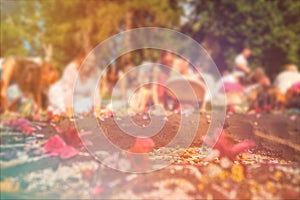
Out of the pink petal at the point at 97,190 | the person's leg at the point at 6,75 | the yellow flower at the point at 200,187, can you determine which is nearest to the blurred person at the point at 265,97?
the person's leg at the point at 6,75

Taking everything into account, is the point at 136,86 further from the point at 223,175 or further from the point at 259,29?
the point at 223,175

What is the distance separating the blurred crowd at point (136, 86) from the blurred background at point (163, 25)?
38 cm

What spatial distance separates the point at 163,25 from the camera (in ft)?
21.4

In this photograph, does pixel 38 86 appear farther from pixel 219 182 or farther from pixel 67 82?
pixel 219 182

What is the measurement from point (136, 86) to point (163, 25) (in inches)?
58.1

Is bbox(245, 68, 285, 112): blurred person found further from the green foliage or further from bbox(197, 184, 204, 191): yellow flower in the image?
bbox(197, 184, 204, 191): yellow flower

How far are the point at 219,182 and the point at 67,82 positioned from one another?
361 cm

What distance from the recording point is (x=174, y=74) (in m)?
4.80

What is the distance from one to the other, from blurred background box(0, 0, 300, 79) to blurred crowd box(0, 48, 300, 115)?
38 cm

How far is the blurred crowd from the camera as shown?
15.3ft

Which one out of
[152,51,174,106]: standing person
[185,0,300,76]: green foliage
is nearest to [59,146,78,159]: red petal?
[152,51,174,106]: standing person

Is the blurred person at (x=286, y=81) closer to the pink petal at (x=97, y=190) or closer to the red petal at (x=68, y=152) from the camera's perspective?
the red petal at (x=68, y=152)

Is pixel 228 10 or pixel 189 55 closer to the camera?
pixel 189 55

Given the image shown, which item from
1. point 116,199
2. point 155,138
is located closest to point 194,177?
point 116,199
